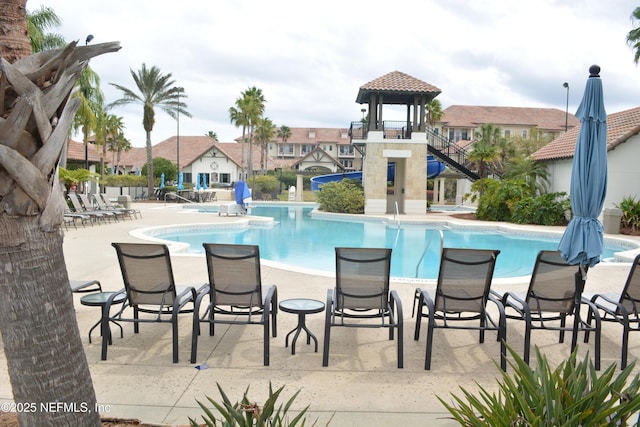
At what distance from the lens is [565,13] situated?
8.76 m

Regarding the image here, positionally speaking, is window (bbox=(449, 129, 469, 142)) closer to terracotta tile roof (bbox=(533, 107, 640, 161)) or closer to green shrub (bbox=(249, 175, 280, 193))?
green shrub (bbox=(249, 175, 280, 193))

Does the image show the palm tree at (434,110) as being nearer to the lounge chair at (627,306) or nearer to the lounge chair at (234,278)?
the lounge chair at (627,306)

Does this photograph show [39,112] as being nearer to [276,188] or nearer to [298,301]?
[298,301]

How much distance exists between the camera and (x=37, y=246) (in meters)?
2.17

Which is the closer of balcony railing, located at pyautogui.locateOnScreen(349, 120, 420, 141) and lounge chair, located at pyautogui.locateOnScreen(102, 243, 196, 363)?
lounge chair, located at pyautogui.locateOnScreen(102, 243, 196, 363)

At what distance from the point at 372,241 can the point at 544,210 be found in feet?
27.9

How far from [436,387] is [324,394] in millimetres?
941

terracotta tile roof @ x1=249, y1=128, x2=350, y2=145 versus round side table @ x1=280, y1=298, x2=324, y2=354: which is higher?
terracotta tile roof @ x1=249, y1=128, x2=350, y2=145

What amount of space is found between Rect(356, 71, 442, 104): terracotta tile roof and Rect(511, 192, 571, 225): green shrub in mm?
7333

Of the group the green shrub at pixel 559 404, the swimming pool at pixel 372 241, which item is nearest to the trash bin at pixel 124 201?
the swimming pool at pixel 372 241

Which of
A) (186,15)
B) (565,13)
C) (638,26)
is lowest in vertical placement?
(186,15)

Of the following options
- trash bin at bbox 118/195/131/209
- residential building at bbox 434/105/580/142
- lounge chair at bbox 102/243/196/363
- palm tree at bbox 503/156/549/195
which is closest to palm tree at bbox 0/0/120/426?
lounge chair at bbox 102/243/196/363

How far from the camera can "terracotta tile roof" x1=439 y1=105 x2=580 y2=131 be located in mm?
60281

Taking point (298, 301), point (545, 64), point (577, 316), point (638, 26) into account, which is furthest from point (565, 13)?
point (638, 26)
